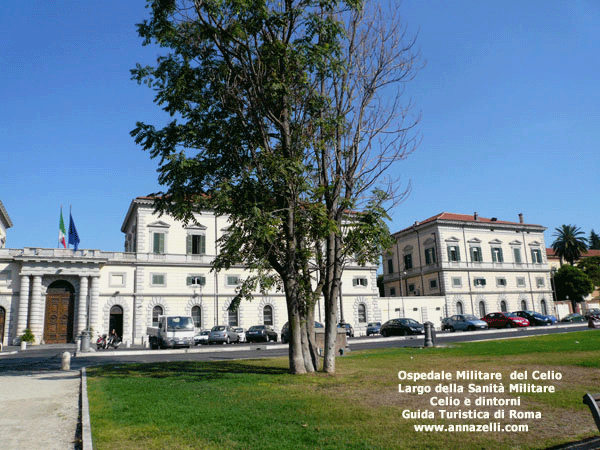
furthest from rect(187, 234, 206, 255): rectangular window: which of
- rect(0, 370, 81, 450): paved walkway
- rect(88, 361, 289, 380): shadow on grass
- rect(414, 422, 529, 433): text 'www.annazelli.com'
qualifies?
rect(414, 422, 529, 433): text 'www.annazelli.com'

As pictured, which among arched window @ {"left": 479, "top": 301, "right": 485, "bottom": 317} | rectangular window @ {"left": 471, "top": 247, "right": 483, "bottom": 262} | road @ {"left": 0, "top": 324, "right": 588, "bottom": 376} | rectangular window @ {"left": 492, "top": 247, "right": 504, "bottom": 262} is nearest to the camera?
road @ {"left": 0, "top": 324, "right": 588, "bottom": 376}

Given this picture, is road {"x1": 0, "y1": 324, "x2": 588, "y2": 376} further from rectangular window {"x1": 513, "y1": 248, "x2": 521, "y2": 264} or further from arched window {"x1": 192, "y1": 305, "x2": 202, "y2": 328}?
rectangular window {"x1": 513, "y1": 248, "x2": 521, "y2": 264}

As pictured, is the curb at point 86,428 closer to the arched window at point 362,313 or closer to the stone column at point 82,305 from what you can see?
the stone column at point 82,305

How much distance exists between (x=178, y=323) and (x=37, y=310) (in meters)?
16.2

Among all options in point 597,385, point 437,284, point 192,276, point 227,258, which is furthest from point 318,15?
point 437,284

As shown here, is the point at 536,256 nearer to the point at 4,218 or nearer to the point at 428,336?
the point at 428,336

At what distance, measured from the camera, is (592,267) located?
71.5 metres

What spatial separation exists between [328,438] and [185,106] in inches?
407

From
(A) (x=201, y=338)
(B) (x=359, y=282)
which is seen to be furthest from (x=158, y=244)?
(B) (x=359, y=282)

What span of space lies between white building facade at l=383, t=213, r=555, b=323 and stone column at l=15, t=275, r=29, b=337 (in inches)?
1644

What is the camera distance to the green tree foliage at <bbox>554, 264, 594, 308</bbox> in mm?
65188

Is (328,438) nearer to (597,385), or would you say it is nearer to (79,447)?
(79,447)

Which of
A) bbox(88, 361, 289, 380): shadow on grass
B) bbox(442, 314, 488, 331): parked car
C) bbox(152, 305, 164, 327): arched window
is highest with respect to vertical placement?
bbox(152, 305, 164, 327): arched window

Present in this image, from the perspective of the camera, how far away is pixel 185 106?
1359cm
